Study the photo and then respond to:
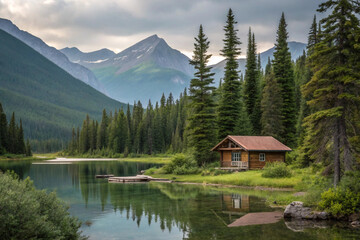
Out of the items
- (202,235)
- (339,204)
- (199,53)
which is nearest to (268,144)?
(199,53)

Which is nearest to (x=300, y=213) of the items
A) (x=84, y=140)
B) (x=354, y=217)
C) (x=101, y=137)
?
(x=354, y=217)

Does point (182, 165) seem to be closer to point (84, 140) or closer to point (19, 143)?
point (19, 143)

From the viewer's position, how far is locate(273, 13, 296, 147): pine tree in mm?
67625

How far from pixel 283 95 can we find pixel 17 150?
99.0m

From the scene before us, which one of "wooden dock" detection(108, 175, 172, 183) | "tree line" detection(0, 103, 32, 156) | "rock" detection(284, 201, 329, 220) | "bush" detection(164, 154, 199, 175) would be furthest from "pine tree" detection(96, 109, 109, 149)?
"rock" detection(284, 201, 329, 220)

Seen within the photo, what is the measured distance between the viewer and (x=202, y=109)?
2255 inches

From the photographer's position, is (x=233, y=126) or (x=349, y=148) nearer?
(x=349, y=148)

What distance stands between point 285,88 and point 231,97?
1408 centimetres

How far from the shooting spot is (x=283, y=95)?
69688mm

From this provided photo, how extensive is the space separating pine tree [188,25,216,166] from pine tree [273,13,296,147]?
17320mm

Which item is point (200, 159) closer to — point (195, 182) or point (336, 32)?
point (195, 182)

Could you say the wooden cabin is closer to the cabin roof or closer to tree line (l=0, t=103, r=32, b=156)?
the cabin roof

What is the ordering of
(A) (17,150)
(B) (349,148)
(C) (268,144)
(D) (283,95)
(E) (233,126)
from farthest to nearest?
(A) (17,150) < (D) (283,95) < (E) (233,126) < (C) (268,144) < (B) (349,148)

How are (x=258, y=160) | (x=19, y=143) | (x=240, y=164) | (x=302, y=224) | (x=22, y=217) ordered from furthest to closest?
(x=19, y=143) → (x=240, y=164) → (x=258, y=160) → (x=302, y=224) → (x=22, y=217)
